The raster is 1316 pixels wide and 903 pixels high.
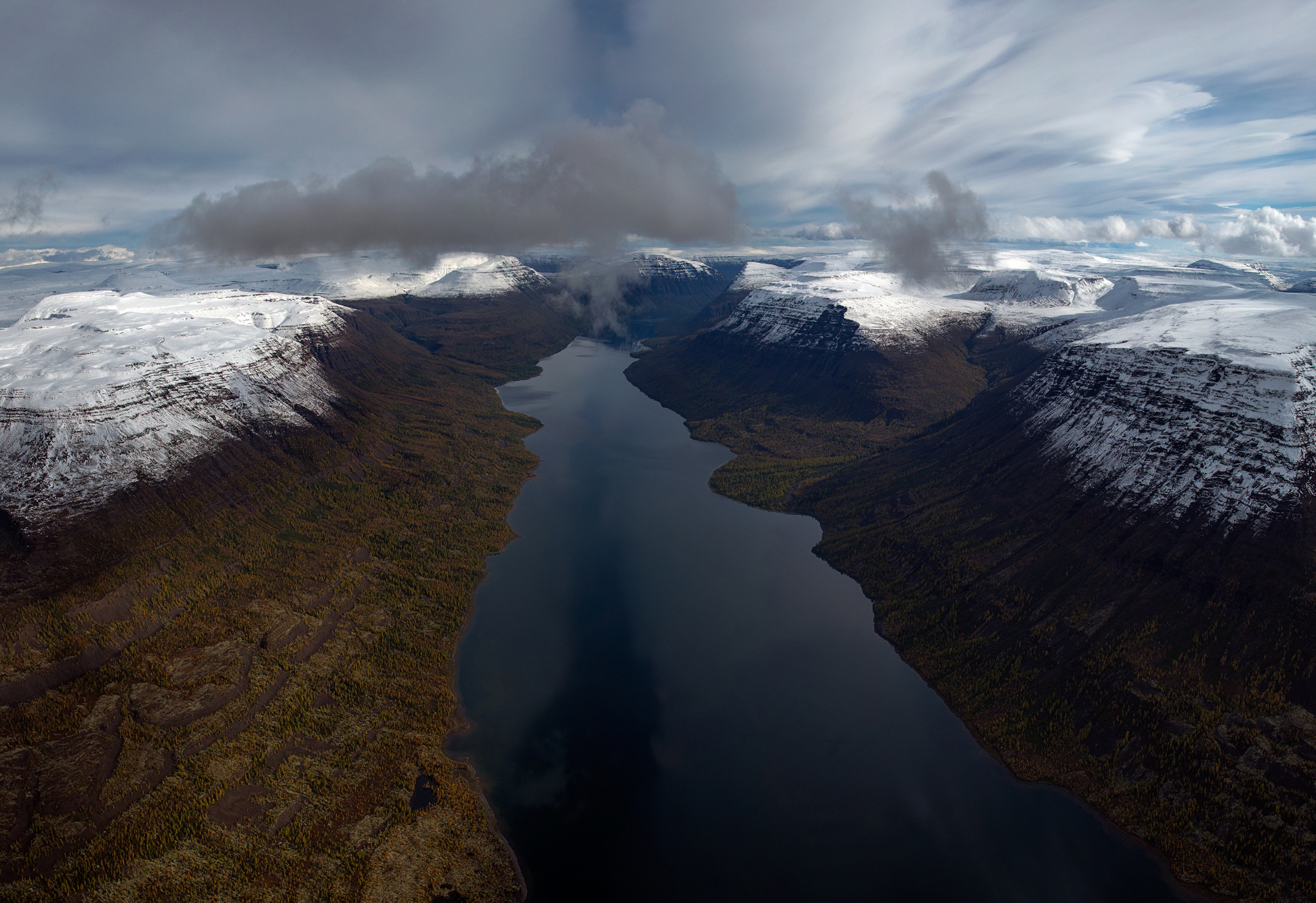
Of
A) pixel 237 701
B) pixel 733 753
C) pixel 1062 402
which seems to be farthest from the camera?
pixel 1062 402

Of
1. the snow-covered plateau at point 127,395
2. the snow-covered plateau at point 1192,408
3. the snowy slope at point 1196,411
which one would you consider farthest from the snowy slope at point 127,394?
the snowy slope at point 1196,411

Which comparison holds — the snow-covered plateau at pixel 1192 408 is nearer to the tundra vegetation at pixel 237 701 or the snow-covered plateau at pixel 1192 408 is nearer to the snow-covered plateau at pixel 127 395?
the tundra vegetation at pixel 237 701

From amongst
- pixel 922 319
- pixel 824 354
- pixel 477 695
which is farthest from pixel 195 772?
pixel 922 319

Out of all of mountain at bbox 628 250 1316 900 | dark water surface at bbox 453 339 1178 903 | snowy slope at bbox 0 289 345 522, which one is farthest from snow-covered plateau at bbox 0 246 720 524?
mountain at bbox 628 250 1316 900

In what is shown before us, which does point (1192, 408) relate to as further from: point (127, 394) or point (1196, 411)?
point (127, 394)

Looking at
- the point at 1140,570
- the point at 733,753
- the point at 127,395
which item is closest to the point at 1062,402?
the point at 1140,570

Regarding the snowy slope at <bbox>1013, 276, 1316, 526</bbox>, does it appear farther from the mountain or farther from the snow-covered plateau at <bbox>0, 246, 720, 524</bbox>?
the snow-covered plateau at <bbox>0, 246, 720, 524</bbox>
